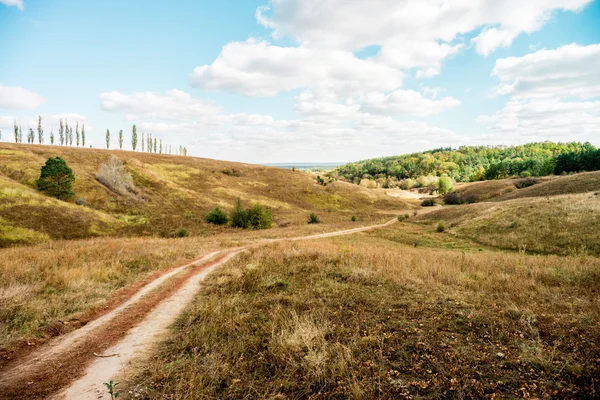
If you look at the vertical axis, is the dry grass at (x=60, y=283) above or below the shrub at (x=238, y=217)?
above

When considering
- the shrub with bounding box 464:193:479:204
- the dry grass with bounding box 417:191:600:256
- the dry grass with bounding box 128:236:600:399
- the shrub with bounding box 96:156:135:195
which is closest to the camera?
the dry grass with bounding box 128:236:600:399

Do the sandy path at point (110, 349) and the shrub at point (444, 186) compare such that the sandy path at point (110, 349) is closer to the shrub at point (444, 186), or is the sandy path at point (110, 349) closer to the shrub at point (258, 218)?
the shrub at point (258, 218)

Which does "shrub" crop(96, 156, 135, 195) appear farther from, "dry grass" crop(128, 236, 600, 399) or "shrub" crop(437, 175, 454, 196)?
"shrub" crop(437, 175, 454, 196)

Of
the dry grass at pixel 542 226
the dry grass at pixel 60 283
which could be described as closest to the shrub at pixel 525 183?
the dry grass at pixel 542 226

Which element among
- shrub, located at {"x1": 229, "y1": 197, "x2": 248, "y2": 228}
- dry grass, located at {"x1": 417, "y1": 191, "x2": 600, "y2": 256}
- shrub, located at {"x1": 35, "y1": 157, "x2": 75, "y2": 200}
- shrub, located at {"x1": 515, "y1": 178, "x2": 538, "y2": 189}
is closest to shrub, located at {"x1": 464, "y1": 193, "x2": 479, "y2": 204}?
shrub, located at {"x1": 515, "y1": 178, "x2": 538, "y2": 189}

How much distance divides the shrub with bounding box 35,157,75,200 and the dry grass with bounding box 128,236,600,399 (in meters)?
56.3

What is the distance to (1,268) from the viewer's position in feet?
39.8

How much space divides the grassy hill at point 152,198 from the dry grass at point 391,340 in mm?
37583

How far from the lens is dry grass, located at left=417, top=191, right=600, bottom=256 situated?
2438 centimetres

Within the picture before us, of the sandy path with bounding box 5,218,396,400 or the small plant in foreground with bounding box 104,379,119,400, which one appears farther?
the sandy path with bounding box 5,218,396,400

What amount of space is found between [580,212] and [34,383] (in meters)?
42.2

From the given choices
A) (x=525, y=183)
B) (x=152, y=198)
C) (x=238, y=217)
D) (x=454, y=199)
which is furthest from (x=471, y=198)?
(x=152, y=198)

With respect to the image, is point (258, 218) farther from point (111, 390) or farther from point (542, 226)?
point (111, 390)

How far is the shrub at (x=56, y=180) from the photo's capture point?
49.9 meters
